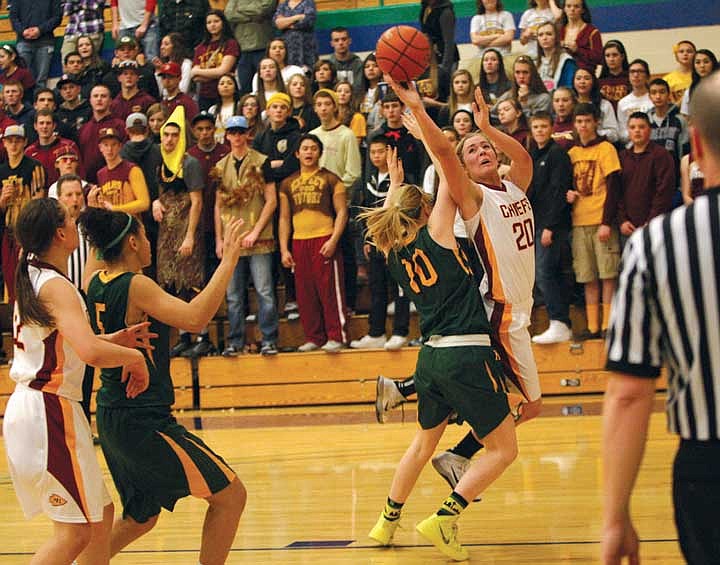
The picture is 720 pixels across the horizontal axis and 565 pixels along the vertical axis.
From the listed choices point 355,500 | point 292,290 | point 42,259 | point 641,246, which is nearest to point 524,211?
Result: point 355,500

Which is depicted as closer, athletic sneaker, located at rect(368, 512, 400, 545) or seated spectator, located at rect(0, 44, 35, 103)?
athletic sneaker, located at rect(368, 512, 400, 545)

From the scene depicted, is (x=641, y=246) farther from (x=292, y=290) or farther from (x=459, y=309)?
(x=292, y=290)

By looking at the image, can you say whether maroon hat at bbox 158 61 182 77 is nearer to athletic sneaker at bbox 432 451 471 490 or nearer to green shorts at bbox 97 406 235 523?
athletic sneaker at bbox 432 451 471 490

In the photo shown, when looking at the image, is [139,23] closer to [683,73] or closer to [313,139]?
[313,139]

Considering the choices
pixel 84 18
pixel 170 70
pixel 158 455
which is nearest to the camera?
pixel 158 455

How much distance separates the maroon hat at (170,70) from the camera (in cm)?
1122

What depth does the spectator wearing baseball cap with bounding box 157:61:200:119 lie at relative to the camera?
11196 millimetres

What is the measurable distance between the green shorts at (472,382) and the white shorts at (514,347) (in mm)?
290

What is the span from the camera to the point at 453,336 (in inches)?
191

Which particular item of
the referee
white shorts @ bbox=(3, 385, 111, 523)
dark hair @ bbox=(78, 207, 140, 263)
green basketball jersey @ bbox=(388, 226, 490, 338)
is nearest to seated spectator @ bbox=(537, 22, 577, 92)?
green basketball jersey @ bbox=(388, 226, 490, 338)

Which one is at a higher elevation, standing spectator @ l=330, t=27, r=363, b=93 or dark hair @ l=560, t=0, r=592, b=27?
dark hair @ l=560, t=0, r=592, b=27

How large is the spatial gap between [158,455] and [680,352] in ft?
8.09

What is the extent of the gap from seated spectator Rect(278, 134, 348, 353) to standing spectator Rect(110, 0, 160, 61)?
4439mm

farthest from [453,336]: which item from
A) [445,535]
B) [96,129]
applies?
[96,129]
